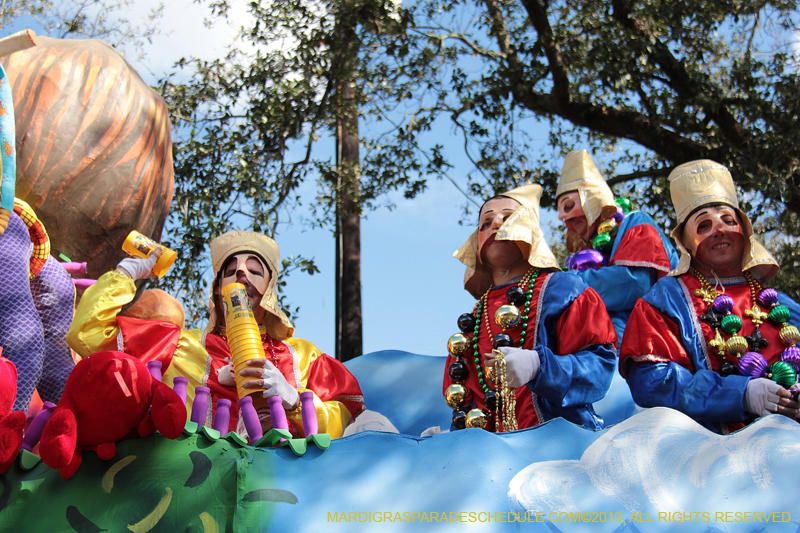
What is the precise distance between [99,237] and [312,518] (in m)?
2.29

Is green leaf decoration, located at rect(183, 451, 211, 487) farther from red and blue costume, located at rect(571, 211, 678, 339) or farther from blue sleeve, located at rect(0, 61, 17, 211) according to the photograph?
red and blue costume, located at rect(571, 211, 678, 339)

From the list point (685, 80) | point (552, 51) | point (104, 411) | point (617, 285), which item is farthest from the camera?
point (552, 51)

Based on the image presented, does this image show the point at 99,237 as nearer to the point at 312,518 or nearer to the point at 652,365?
the point at 312,518

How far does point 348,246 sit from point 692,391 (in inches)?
186

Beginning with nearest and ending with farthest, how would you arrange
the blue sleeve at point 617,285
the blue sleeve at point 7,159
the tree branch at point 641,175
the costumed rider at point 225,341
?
the blue sleeve at point 7,159, the costumed rider at point 225,341, the blue sleeve at point 617,285, the tree branch at point 641,175

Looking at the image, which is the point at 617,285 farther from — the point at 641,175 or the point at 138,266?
the point at 641,175

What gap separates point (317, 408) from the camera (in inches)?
135

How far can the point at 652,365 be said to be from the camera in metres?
3.27

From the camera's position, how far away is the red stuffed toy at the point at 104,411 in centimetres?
222

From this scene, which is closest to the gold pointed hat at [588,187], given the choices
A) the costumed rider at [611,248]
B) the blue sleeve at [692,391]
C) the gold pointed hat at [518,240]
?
the costumed rider at [611,248]

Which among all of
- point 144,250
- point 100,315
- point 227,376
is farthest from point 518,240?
point 100,315

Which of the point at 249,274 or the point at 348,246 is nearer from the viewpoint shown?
the point at 249,274

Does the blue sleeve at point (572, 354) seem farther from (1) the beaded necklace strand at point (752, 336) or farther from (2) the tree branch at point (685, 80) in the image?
(2) the tree branch at point (685, 80)

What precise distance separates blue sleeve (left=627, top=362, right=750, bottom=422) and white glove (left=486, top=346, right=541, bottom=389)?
1.55ft
